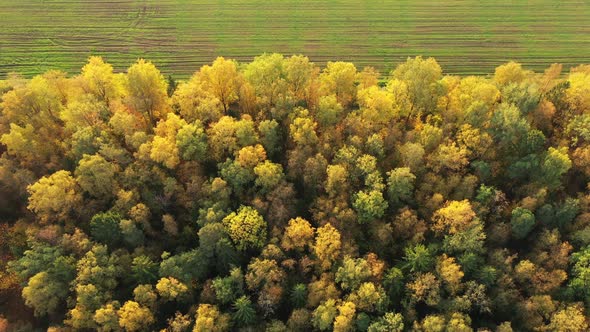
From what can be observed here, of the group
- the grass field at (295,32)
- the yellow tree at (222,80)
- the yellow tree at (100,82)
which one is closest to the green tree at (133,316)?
the yellow tree at (222,80)

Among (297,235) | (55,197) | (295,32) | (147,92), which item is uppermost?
(295,32)

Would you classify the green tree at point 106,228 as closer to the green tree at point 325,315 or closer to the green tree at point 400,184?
the green tree at point 325,315

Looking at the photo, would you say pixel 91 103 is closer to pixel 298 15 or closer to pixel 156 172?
pixel 156 172

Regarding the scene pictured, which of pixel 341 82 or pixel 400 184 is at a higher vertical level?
pixel 341 82

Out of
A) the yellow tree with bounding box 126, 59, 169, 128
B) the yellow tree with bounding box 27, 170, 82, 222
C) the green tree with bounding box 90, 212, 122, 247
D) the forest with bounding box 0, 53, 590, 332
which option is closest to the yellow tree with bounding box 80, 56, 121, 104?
the forest with bounding box 0, 53, 590, 332

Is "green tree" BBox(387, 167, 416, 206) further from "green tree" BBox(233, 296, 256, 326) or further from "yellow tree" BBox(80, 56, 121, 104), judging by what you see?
"yellow tree" BBox(80, 56, 121, 104)

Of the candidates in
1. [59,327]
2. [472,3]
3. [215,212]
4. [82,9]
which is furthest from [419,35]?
[59,327]

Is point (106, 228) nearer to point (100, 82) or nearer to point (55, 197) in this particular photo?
point (55, 197)

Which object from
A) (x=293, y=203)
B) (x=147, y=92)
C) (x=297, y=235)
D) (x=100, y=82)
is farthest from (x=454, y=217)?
(x=100, y=82)
